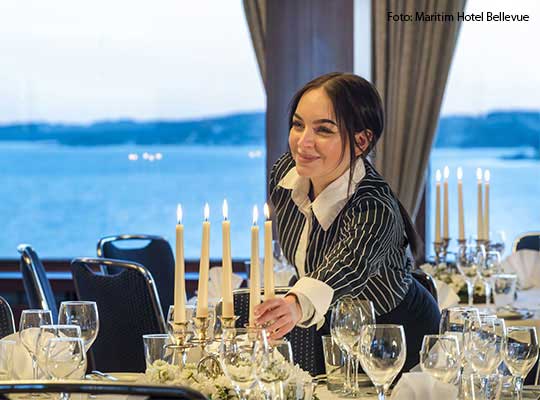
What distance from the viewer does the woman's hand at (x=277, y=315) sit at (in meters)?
2.35

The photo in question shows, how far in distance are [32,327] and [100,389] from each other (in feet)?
3.27

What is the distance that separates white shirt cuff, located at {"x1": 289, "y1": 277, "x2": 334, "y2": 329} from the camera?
2539 millimetres

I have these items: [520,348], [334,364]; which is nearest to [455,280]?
[334,364]

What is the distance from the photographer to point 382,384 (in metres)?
2.28

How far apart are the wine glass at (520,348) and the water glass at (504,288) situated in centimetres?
198

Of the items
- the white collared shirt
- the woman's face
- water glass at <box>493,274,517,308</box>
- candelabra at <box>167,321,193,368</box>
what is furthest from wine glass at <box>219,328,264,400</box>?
water glass at <box>493,274,517,308</box>

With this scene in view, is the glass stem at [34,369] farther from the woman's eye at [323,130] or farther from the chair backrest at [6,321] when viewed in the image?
the woman's eye at [323,130]

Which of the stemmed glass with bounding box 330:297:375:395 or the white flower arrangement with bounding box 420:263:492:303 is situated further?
the white flower arrangement with bounding box 420:263:492:303

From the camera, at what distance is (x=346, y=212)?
2848mm

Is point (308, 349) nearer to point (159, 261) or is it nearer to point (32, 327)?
point (32, 327)

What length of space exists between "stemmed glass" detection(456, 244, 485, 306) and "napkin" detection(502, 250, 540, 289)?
0.42 m

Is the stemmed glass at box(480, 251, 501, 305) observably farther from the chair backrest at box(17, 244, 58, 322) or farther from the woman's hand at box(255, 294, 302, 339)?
the woman's hand at box(255, 294, 302, 339)

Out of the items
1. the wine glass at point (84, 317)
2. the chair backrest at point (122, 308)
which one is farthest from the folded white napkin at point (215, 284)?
the wine glass at point (84, 317)

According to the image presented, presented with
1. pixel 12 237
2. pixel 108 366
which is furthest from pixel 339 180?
pixel 12 237
